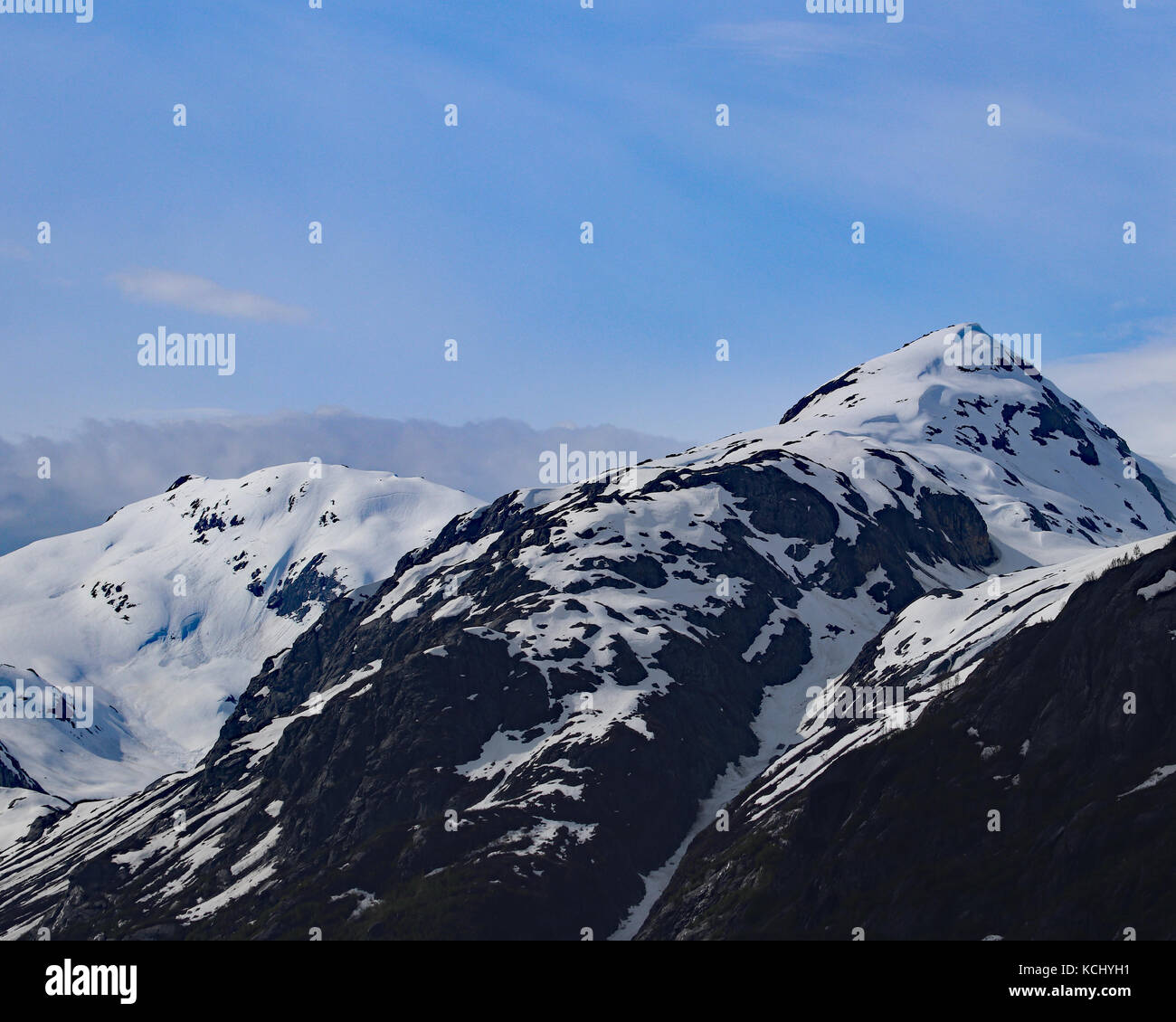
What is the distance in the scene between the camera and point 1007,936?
156500 millimetres

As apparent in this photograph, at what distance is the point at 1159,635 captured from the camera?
179m
